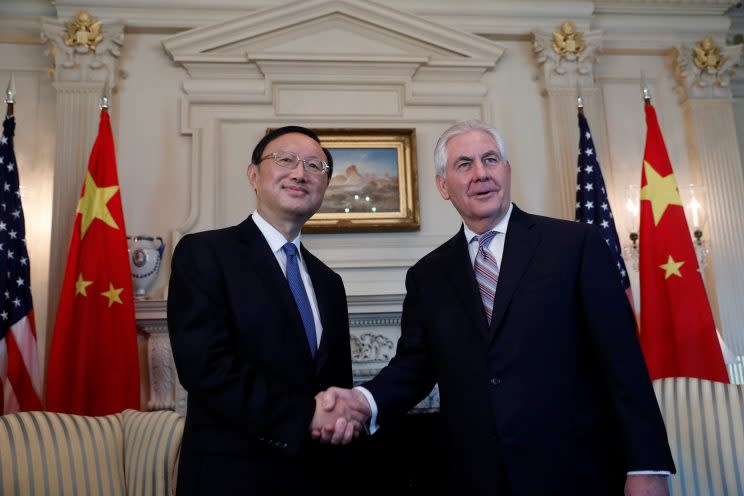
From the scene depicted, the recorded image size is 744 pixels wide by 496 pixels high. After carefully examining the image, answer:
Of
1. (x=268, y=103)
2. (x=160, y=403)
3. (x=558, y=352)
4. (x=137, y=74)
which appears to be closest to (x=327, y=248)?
(x=268, y=103)

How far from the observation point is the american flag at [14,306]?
346 cm

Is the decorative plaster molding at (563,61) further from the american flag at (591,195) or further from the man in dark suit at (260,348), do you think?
the man in dark suit at (260,348)

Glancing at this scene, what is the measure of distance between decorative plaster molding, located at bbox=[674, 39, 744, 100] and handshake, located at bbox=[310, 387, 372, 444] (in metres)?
4.30

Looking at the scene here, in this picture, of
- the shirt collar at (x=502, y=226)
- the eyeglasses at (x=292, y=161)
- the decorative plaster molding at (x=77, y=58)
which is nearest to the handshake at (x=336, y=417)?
the shirt collar at (x=502, y=226)

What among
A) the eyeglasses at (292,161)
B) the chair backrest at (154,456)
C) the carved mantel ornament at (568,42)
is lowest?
the chair backrest at (154,456)

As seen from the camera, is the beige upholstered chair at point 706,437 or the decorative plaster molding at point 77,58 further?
the decorative plaster molding at point 77,58

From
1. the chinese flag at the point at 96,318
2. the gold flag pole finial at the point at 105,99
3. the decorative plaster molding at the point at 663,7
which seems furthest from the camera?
the decorative plaster molding at the point at 663,7

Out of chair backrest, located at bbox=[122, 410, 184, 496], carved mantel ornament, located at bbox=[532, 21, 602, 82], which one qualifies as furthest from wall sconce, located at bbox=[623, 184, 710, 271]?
chair backrest, located at bbox=[122, 410, 184, 496]

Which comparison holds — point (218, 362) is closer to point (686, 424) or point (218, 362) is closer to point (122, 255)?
point (686, 424)

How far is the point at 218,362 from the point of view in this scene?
1770mm

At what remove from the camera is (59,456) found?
7.59 feet

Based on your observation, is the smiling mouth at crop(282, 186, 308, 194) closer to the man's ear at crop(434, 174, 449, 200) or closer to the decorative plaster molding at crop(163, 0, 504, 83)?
the man's ear at crop(434, 174, 449, 200)

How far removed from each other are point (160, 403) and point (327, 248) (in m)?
1.49

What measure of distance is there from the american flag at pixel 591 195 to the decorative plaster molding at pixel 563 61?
22.6 inches
